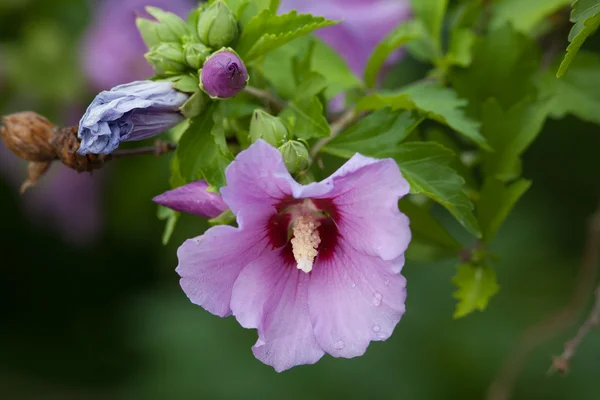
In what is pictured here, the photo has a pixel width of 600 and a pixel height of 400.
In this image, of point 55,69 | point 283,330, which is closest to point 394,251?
point 283,330

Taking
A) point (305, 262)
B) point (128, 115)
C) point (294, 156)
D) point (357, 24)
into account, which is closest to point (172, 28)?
point (128, 115)

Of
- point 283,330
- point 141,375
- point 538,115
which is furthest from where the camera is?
point 141,375

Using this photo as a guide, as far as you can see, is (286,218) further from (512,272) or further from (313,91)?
(512,272)

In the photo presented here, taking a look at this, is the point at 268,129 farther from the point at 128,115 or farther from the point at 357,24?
the point at 357,24

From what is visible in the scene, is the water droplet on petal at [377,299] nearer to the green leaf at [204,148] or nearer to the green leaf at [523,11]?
the green leaf at [204,148]

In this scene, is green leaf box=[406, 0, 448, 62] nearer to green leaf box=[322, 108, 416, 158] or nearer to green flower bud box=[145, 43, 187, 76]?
green leaf box=[322, 108, 416, 158]

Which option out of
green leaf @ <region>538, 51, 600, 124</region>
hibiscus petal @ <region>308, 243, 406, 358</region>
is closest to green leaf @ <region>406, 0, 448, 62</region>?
green leaf @ <region>538, 51, 600, 124</region>

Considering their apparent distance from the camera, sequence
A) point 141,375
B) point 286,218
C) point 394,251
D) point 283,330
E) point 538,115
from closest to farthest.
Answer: point 394,251 → point 283,330 → point 286,218 → point 538,115 → point 141,375

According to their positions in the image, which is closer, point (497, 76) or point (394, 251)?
point (394, 251)

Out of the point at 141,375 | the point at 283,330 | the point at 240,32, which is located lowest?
the point at 141,375
